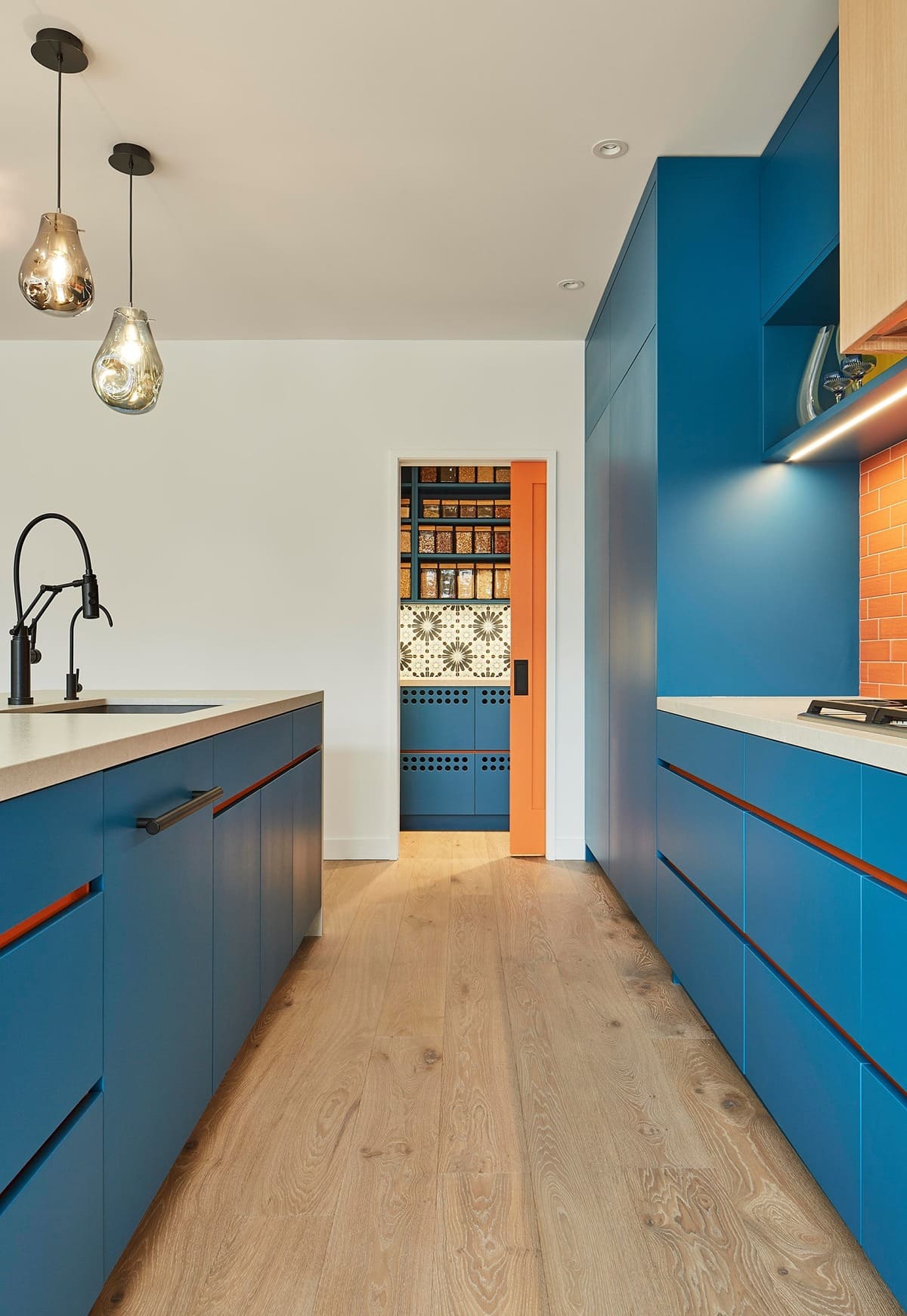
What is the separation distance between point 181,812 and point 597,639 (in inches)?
112

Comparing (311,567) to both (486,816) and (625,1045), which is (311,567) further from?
(625,1045)

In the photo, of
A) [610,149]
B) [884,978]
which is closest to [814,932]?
[884,978]

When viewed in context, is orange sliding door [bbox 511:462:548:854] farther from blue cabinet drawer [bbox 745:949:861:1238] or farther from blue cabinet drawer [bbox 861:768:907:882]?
blue cabinet drawer [bbox 861:768:907:882]

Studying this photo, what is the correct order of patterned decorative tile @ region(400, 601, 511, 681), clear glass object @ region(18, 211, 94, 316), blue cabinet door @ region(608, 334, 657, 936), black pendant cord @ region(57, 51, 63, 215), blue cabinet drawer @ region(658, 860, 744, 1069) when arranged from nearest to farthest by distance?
blue cabinet drawer @ region(658, 860, 744, 1069) → clear glass object @ region(18, 211, 94, 316) → black pendant cord @ region(57, 51, 63, 215) → blue cabinet door @ region(608, 334, 657, 936) → patterned decorative tile @ region(400, 601, 511, 681)

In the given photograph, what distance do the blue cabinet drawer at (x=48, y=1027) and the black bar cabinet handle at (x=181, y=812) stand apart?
0.17 m

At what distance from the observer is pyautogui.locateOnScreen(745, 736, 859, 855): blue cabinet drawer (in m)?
1.43

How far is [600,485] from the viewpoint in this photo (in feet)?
13.0

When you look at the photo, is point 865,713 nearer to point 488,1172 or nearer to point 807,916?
point 807,916

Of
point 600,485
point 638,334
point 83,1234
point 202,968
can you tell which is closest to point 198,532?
point 600,485

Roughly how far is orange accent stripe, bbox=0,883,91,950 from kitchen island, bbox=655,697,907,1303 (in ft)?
3.76

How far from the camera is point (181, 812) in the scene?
1.50 meters

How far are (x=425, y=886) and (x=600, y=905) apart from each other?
80 centimetres

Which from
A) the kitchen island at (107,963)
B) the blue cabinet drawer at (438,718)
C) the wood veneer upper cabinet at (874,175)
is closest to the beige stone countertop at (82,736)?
the kitchen island at (107,963)

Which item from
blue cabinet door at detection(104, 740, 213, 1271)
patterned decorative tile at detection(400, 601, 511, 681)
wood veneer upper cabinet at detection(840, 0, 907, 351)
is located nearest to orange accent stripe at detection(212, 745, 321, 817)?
blue cabinet door at detection(104, 740, 213, 1271)
